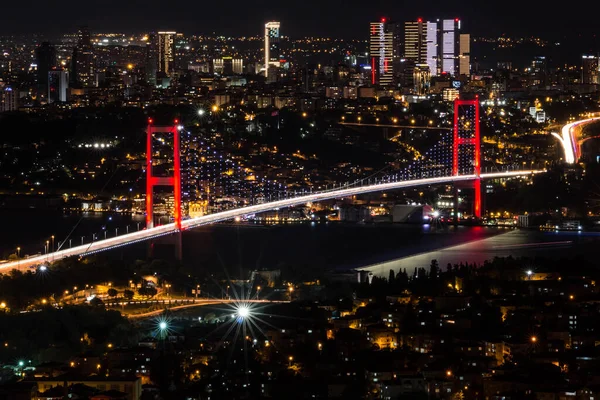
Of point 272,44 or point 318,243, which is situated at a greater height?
point 272,44

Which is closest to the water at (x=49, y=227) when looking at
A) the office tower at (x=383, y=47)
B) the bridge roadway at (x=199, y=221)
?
the bridge roadway at (x=199, y=221)

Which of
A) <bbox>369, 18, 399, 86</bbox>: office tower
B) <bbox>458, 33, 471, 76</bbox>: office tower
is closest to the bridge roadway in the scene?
<bbox>369, 18, 399, 86</bbox>: office tower

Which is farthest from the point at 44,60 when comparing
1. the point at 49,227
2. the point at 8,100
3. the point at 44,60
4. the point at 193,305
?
the point at 193,305

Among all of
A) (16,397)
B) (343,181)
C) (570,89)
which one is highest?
(570,89)

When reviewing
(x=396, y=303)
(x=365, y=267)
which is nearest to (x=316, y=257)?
(x=365, y=267)

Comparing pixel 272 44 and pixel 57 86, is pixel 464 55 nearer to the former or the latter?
pixel 272 44

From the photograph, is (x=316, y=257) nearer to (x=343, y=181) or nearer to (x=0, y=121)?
(x=343, y=181)

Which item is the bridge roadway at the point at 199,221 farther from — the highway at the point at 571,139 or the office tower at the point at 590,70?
the office tower at the point at 590,70
